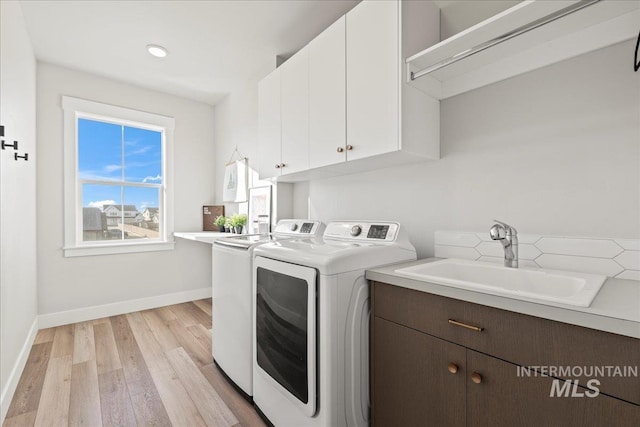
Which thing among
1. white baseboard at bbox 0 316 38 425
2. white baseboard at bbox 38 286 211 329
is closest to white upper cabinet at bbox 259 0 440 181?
white baseboard at bbox 0 316 38 425

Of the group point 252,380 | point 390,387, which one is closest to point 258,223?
point 252,380

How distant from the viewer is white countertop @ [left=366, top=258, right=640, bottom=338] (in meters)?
0.72

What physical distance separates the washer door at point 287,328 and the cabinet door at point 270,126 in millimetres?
997

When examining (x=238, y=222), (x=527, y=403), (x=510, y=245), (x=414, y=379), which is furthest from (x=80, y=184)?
(x=527, y=403)

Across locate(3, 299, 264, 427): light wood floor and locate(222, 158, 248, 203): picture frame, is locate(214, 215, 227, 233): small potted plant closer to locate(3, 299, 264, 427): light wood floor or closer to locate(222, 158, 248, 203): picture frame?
locate(222, 158, 248, 203): picture frame

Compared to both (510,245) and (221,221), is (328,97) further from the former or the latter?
(221,221)

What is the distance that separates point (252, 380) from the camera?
1752mm

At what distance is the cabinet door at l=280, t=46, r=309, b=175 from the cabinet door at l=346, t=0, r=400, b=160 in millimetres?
425

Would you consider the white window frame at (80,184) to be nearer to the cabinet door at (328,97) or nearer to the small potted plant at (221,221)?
the small potted plant at (221,221)

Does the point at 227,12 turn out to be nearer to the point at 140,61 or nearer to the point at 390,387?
the point at 140,61

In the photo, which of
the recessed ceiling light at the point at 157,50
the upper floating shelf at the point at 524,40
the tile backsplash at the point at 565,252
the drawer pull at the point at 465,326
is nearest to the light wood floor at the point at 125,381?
the drawer pull at the point at 465,326

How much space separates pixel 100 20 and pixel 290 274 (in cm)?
258

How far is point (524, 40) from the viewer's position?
1285 millimetres

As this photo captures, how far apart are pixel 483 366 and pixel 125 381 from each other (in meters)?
2.23
